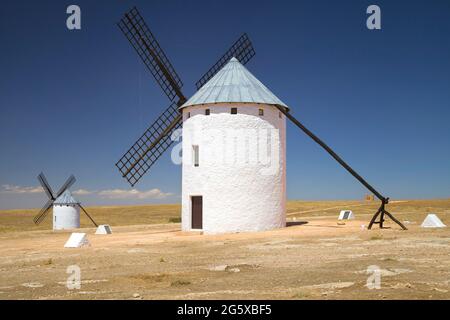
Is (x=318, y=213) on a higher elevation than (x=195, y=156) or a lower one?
lower

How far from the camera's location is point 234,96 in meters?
26.0

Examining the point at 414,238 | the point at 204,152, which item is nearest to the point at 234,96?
the point at 204,152

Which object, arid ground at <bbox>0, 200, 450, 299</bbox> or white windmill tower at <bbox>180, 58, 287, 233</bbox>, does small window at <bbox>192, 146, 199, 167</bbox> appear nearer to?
white windmill tower at <bbox>180, 58, 287, 233</bbox>

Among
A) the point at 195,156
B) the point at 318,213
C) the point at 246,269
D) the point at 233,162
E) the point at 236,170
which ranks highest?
the point at 195,156

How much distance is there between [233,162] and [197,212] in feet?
11.5

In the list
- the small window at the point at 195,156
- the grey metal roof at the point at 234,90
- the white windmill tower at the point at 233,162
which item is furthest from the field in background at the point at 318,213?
the small window at the point at 195,156

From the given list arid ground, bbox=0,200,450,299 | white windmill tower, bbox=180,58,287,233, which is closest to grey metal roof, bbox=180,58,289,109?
white windmill tower, bbox=180,58,287,233

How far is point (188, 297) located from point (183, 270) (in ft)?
12.5

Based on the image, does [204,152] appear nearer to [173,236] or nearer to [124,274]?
[173,236]

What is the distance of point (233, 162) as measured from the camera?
2541 cm

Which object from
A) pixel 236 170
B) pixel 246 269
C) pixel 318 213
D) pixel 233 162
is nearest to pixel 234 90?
pixel 233 162

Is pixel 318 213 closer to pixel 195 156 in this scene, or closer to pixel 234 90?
pixel 195 156

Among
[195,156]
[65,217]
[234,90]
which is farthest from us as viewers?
[65,217]

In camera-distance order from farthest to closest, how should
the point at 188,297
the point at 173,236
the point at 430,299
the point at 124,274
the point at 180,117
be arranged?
the point at 180,117
the point at 173,236
the point at 124,274
the point at 188,297
the point at 430,299
